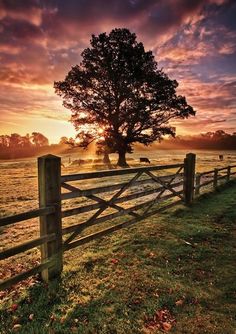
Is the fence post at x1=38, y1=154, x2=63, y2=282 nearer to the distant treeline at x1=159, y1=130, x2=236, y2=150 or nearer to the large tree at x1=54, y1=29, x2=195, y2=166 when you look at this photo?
the large tree at x1=54, y1=29, x2=195, y2=166

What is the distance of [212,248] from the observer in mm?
6043

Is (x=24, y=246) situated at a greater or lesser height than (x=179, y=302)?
greater

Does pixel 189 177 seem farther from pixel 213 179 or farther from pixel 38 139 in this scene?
pixel 38 139

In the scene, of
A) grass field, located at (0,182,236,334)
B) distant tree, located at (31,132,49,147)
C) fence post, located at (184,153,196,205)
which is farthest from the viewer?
distant tree, located at (31,132,49,147)

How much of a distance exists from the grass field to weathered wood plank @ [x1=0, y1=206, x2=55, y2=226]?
1.39 metres

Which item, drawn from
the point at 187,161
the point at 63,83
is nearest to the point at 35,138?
the point at 63,83

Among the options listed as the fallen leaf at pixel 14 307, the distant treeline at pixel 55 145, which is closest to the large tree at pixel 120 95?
the fallen leaf at pixel 14 307

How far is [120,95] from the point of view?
30.2 metres

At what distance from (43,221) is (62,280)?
4.05 ft

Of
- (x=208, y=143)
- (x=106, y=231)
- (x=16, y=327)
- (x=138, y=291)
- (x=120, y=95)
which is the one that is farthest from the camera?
(x=208, y=143)

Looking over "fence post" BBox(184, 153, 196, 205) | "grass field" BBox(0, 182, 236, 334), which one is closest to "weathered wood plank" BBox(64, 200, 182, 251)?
"grass field" BBox(0, 182, 236, 334)

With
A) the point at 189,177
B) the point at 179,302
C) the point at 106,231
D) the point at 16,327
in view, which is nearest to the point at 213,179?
the point at 189,177

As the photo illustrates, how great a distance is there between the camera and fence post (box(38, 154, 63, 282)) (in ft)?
14.7

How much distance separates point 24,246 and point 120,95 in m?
28.3
